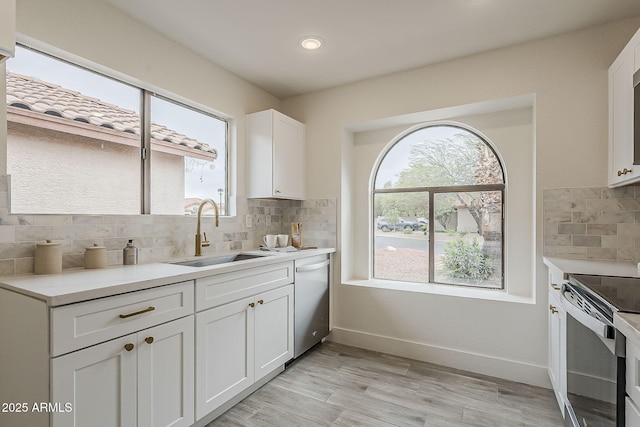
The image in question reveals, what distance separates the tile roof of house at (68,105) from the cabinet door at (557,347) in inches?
113

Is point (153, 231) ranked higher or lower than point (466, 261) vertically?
higher

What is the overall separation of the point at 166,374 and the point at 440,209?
2.54 meters

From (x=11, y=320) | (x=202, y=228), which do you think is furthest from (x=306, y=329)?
(x=11, y=320)

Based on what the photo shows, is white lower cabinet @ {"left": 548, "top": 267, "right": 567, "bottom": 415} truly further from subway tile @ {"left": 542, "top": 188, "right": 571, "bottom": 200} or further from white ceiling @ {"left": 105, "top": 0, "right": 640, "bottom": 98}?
white ceiling @ {"left": 105, "top": 0, "right": 640, "bottom": 98}

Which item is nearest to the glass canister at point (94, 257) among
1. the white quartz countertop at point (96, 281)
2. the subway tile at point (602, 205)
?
the white quartz countertop at point (96, 281)

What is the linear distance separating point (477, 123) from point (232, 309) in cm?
254

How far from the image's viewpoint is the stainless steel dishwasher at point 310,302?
101 inches

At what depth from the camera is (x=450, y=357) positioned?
256 cm

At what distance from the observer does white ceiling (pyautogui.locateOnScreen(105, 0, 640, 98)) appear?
195 centimetres

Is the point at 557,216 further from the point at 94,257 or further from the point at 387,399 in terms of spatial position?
the point at 94,257

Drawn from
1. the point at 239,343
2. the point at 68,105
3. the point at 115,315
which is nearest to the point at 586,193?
the point at 239,343

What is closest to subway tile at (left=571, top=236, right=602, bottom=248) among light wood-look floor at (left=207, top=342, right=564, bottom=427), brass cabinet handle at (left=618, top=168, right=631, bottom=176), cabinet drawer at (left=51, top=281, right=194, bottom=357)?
brass cabinet handle at (left=618, top=168, right=631, bottom=176)

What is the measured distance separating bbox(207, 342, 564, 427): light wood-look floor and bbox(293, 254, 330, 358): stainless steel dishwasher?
0.21 meters

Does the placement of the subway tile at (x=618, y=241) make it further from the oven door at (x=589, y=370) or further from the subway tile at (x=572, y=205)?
the oven door at (x=589, y=370)
